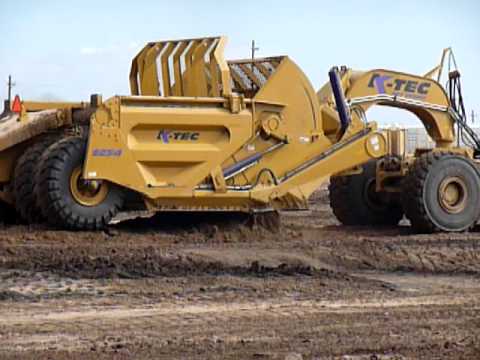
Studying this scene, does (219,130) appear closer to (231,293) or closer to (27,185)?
(27,185)

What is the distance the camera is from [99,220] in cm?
1390

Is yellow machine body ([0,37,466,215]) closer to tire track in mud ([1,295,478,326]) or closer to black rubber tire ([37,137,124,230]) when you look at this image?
black rubber tire ([37,137,124,230])

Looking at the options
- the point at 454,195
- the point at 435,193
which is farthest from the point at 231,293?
the point at 454,195

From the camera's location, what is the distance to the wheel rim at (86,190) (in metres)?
13.8

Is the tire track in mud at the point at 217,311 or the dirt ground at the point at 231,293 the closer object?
the dirt ground at the point at 231,293

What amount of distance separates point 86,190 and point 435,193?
4.66m

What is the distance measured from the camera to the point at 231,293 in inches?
386

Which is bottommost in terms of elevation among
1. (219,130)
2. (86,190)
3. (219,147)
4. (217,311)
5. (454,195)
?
(217,311)

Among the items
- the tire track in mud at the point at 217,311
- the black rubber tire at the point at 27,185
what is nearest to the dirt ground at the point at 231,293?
the tire track in mud at the point at 217,311

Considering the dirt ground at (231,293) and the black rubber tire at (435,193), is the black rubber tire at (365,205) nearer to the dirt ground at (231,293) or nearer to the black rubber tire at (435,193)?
the black rubber tire at (435,193)

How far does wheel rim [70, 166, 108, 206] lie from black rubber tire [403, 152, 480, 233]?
4130 millimetres

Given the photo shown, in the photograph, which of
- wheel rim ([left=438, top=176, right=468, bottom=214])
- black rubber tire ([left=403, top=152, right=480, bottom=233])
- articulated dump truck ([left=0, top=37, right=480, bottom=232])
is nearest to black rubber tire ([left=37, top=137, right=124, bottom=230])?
articulated dump truck ([left=0, top=37, right=480, bottom=232])

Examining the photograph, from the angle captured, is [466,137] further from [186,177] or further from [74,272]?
[74,272]

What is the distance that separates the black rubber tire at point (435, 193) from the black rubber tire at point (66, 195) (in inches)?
156
